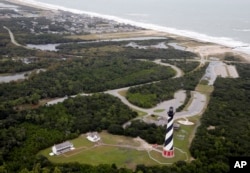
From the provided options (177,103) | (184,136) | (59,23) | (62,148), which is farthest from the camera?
(59,23)

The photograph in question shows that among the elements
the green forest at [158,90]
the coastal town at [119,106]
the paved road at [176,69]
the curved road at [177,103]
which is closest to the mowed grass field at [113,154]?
the coastal town at [119,106]

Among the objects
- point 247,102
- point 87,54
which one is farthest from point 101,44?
point 247,102

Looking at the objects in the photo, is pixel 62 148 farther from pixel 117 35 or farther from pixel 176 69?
pixel 117 35

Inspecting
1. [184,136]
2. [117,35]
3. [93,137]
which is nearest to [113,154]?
[93,137]

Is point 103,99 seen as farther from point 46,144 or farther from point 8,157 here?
point 8,157

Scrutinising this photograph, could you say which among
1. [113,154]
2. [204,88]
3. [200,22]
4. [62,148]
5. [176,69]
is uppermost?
[62,148]

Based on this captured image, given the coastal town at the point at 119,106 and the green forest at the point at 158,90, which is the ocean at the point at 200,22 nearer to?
the coastal town at the point at 119,106
